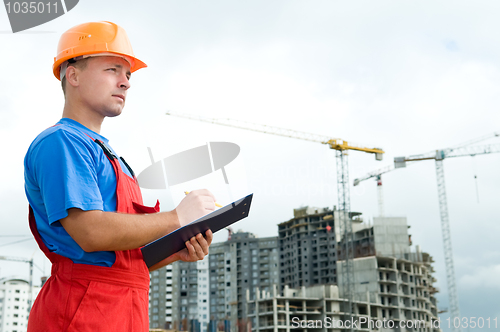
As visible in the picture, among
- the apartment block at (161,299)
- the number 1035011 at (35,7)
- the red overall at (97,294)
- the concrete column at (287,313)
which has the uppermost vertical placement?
the apartment block at (161,299)

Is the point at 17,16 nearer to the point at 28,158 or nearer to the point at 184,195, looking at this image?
the point at 28,158

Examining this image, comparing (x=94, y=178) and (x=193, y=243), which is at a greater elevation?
(x=94, y=178)

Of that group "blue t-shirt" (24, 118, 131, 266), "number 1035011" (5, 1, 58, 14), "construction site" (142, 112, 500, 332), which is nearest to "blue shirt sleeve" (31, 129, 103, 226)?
"blue t-shirt" (24, 118, 131, 266)

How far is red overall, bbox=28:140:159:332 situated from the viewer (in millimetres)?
1359

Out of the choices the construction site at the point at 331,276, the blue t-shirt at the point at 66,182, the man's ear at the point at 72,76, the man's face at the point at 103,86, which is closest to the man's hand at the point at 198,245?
the blue t-shirt at the point at 66,182

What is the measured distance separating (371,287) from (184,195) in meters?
83.7

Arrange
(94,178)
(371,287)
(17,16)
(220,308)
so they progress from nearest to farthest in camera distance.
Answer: (94,178) → (17,16) → (371,287) → (220,308)

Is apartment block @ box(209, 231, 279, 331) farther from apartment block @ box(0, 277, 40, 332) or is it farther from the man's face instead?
the man's face

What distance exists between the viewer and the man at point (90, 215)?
52.1 inches

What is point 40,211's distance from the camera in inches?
58.2

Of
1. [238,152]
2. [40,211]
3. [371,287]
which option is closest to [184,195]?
[238,152]

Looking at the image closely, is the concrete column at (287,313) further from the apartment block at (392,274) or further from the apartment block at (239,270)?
the apartment block at (239,270)

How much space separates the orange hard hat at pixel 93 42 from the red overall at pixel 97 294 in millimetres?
332

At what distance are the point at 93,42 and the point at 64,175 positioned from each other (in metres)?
0.55
